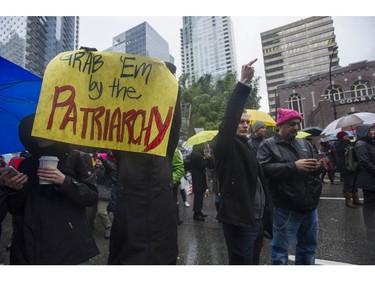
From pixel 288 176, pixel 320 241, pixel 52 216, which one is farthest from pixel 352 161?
pixel 52 216

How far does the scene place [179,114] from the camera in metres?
1.77

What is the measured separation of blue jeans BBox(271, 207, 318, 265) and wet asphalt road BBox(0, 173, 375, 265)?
78 centimetres

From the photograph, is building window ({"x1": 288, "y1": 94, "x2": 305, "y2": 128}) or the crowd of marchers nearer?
the crowd of marchers

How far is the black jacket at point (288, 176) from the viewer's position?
2.43m

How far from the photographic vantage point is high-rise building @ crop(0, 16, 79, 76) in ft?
270

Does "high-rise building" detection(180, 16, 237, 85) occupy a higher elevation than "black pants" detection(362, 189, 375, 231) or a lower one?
higher

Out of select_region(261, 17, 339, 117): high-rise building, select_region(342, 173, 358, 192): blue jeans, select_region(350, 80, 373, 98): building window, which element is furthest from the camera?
select_region(261, 17, 339, 117): high-rise building

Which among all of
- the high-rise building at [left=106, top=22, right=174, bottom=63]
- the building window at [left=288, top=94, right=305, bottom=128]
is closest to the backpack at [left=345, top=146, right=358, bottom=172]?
the building window at [left=288, top=94, right=305, bottom=128]

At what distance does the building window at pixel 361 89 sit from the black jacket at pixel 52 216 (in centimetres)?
3505

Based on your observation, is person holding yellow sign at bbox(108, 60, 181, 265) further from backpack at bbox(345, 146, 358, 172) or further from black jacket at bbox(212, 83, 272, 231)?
backpack at bbox(345, 146, 358, 172)

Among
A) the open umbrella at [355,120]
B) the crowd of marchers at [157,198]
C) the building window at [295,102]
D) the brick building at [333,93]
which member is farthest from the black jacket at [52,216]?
the building window at [295,102]

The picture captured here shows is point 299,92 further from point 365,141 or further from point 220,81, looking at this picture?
point 365,141

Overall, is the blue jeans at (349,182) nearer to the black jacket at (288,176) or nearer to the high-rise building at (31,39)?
the black jacket at (288,176)

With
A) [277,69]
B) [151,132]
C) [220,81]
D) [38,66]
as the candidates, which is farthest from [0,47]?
[151,132]
